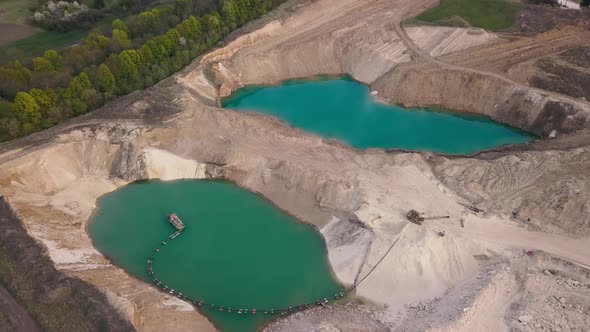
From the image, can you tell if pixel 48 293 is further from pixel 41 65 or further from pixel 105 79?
pixel 41 65

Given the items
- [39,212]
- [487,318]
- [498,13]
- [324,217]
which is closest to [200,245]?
[324,217]

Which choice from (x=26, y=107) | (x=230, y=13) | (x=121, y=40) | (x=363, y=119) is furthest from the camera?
(x=230, y=13)

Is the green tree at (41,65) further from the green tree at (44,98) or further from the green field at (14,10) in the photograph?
the green field at (14,10)

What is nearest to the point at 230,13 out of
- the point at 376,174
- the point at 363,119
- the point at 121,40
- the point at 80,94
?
the point at 121,40

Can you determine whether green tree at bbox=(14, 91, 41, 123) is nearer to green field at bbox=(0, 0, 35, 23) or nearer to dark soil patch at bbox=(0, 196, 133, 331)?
dark soil patch at bbox=(0, 196, 133, 331)

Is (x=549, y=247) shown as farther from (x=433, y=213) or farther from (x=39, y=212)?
(x=39, y=212)

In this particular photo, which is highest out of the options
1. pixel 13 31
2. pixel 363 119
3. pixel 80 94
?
pixel 13 31

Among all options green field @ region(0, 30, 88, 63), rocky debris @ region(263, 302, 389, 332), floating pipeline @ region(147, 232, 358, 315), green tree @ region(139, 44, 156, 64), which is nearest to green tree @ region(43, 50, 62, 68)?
green tree @ region(139, 44, 156, 64)
